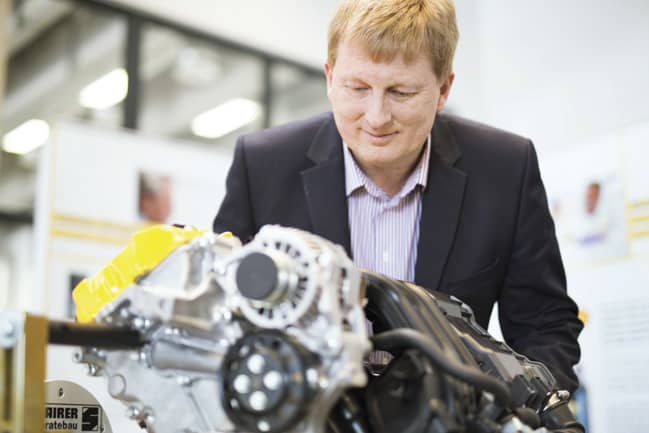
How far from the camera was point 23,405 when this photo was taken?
0.85m

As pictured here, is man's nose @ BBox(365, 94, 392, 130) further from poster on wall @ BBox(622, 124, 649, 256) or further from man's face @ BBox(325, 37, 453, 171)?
poster on wall @ BBox(622, 124, 649, 256)

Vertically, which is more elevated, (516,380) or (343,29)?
(343,29)

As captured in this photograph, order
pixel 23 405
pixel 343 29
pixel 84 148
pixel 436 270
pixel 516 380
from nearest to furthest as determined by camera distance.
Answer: pixel 23 405 → pixel 516 380 → pixel 343 29 → pixel 436 270 → pixel 84 148

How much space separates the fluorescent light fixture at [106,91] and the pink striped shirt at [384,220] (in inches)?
112

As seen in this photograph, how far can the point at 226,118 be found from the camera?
4.82 metres

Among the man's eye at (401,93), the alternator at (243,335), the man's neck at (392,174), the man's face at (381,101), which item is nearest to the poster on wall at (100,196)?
the man's neck at (392,174)

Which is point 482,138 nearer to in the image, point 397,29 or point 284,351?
point 397,29

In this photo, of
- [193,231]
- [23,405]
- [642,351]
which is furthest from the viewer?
[642,351]

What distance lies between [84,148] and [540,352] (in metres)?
2.95

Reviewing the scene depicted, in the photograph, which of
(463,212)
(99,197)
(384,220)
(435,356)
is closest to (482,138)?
(463,212)

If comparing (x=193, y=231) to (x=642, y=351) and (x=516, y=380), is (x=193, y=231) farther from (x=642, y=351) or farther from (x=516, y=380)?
(x=642, y=351)

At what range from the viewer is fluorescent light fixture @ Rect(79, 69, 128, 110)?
426 cm

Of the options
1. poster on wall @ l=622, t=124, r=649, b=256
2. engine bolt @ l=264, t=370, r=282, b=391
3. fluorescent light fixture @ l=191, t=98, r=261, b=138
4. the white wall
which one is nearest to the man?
engine bolt @ l=264, t=370, r=282, b=391

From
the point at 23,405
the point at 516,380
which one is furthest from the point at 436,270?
the point at 23,405
